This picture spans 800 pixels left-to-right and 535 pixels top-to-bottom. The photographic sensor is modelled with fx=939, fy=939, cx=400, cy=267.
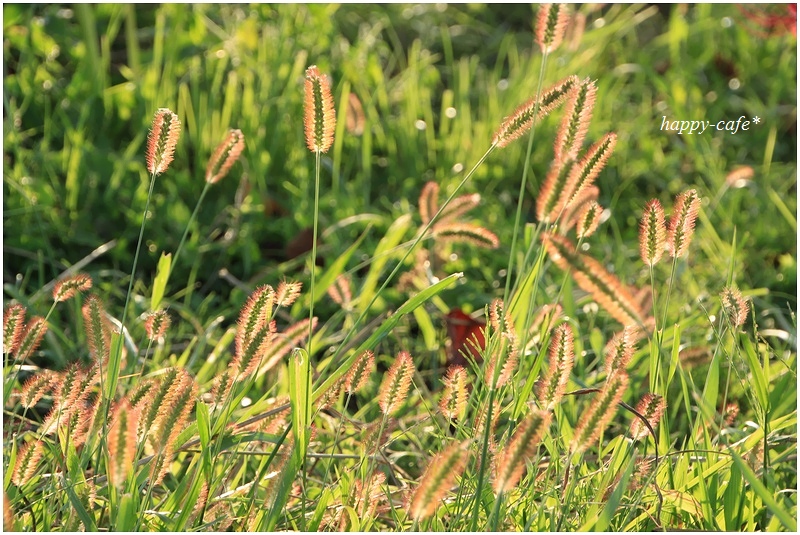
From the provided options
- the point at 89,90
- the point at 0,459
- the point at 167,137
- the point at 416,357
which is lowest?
the point at 416,357

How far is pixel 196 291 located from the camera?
8.12ft

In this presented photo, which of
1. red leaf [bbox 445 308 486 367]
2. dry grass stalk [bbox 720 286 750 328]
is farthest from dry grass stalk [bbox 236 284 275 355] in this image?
red leaf [bbox 445 308 486 367]

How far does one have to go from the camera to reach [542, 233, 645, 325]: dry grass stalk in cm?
122

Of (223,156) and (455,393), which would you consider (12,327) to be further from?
(455,393)

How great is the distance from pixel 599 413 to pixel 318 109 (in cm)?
50

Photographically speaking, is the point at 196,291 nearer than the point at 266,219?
Yes

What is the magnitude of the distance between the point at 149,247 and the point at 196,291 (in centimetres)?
18

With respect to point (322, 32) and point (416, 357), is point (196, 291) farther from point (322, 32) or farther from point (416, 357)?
point (322, 32)

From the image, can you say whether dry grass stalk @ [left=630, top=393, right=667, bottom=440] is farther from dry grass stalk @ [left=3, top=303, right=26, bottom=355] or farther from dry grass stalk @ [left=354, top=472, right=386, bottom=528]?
dry grass stalk @ [left=3, top=303, right=26, bottom=355]

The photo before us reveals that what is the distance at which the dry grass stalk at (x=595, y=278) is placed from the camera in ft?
3.99

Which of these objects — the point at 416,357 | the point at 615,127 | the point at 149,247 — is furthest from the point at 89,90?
the point at 615,127

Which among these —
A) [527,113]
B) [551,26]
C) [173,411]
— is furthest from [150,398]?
[551,26]

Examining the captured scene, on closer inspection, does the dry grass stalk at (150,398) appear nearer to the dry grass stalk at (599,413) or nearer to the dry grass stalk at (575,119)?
the dry grass stalk at (599,413)

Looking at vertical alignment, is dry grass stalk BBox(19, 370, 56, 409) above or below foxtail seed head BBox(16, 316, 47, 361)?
below
